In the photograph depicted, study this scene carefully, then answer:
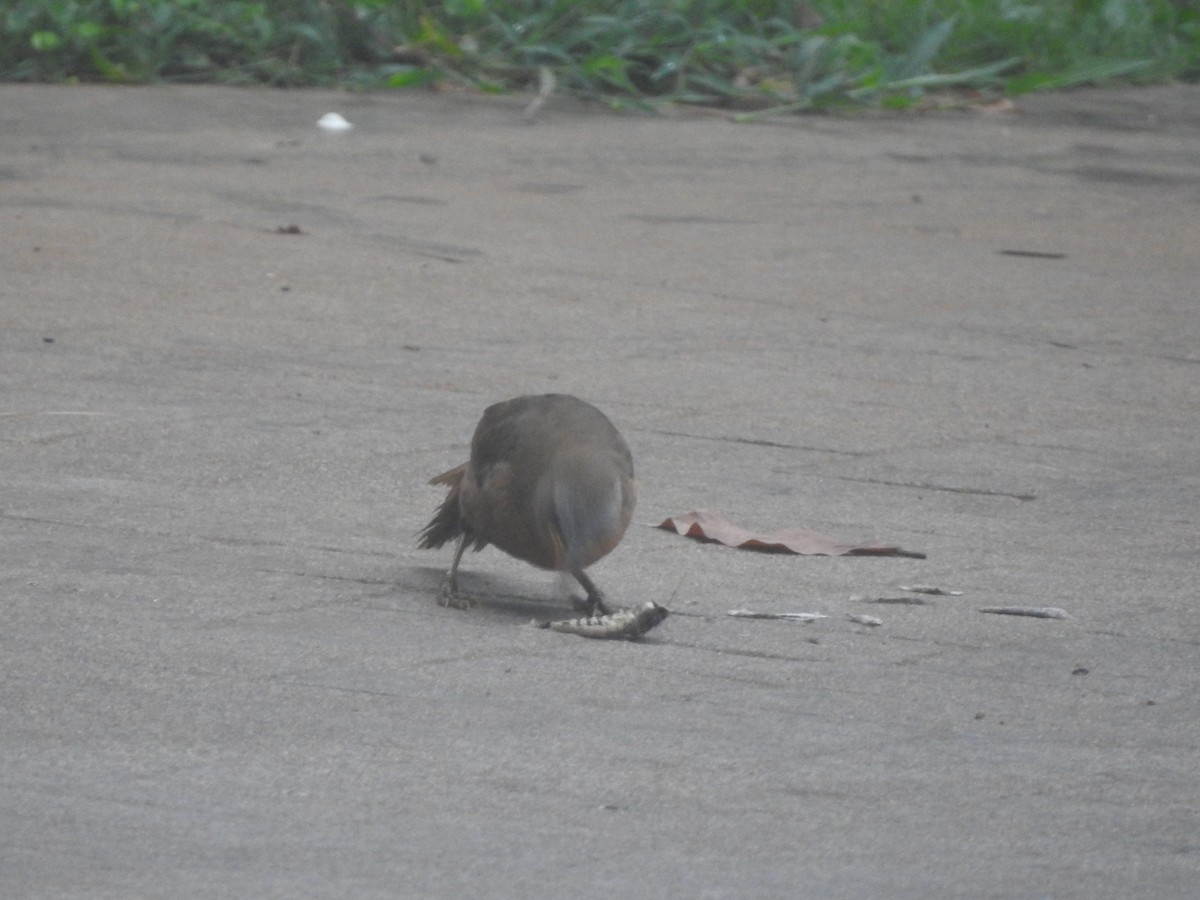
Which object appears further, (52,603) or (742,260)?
(742,260)

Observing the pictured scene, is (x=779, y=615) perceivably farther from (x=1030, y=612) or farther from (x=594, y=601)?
(x=1030, y=612)

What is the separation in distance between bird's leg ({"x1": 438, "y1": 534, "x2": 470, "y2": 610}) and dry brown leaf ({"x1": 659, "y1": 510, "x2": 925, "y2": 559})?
859mm

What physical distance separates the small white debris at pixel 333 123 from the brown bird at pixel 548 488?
8642 mm

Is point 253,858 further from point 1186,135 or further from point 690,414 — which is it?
point 1186,135

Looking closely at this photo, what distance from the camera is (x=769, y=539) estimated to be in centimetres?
568

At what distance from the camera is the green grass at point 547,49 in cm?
1472

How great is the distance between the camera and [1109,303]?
32.0 ft

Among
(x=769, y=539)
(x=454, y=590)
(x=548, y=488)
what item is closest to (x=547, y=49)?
(x=769, y=539)

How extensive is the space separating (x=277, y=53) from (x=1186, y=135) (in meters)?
6.06

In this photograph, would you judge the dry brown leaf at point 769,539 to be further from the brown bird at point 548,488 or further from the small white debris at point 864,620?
the brown bird at point 548,488

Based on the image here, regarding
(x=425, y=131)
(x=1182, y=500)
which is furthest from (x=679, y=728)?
(x=425, y=131)

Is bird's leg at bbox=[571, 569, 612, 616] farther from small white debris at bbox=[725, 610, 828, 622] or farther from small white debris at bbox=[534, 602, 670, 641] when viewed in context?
small white debris at bbox=[725, 610, 828, 622]

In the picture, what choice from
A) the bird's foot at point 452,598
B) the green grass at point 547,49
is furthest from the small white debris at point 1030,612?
the green grass at point 547,49

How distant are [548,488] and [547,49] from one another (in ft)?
36.6
